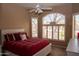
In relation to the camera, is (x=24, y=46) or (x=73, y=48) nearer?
(x=24, y=46)

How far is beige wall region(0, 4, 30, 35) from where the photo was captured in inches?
67.4

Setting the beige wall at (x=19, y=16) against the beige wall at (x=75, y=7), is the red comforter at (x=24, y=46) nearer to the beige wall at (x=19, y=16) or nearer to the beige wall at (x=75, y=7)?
the beige wall at (x=19, y=16)

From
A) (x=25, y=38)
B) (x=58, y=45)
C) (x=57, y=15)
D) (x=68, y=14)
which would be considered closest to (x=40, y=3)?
(x=57, y=15)

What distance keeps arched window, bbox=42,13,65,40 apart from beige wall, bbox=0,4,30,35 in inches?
11.6

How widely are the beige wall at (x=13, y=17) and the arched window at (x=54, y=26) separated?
0.96 ft

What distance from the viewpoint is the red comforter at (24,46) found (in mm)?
1617

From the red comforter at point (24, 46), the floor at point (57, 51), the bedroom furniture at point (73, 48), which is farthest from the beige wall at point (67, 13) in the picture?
the red comforter at point (24, 46)

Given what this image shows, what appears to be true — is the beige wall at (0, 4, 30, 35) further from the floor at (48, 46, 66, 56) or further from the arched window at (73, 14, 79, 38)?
the arched window at (73, 14, 79, 38)

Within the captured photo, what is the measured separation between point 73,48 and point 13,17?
1.11m

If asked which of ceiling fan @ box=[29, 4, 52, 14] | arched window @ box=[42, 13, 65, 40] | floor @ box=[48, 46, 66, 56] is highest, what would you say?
ceiling fan @ box=[29, 4, 52, 14]

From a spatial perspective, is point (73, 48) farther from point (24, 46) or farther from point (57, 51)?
point (24, 46)

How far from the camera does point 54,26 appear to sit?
1767 millimetres

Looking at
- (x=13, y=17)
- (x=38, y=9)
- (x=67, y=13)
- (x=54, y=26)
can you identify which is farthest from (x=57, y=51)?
(x=13, y=17)

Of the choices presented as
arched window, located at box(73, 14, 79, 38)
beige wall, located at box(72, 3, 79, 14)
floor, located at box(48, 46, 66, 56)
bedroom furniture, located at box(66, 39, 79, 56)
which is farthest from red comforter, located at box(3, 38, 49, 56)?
beige wall, located at box(72, 3, 79, 14)
